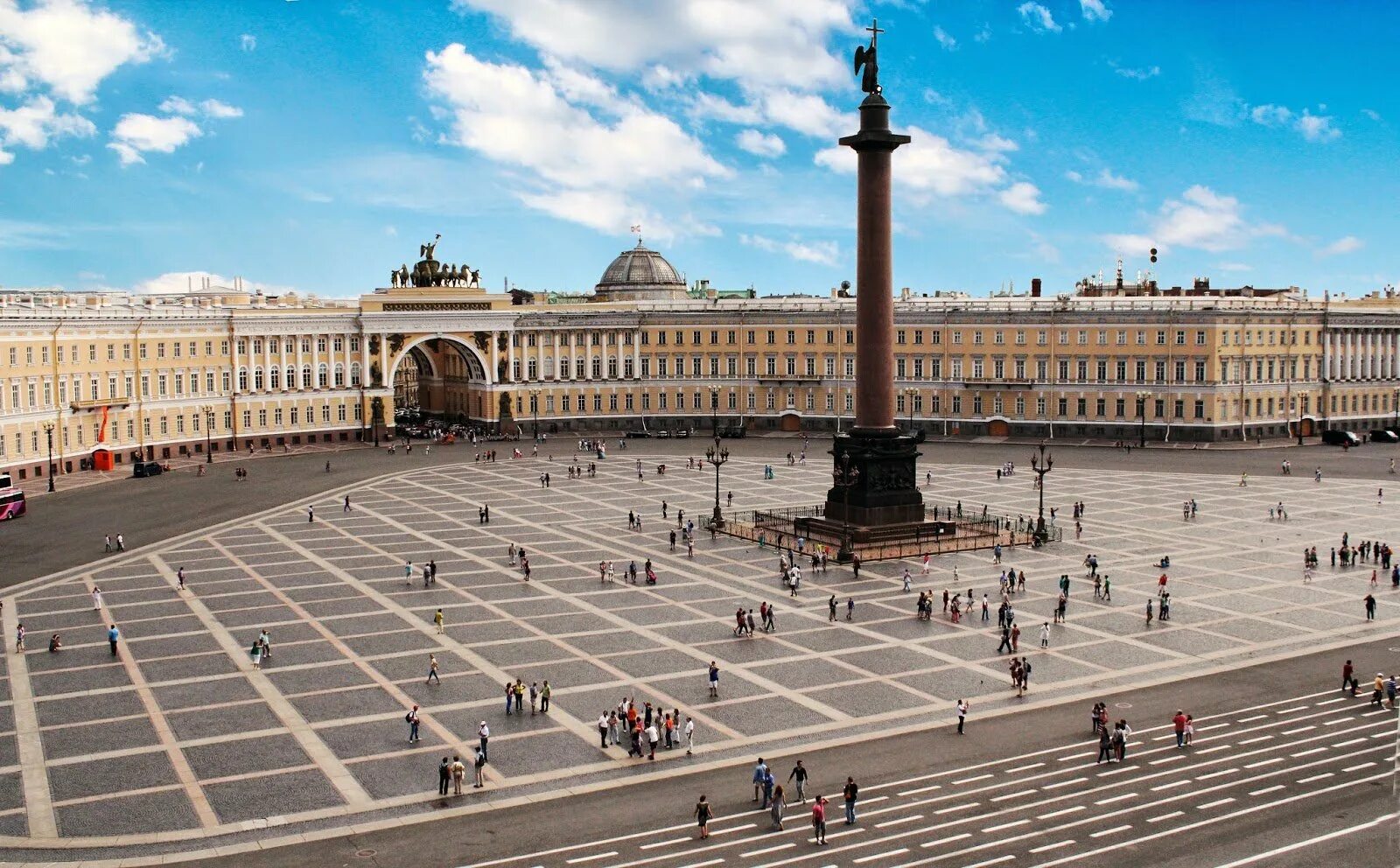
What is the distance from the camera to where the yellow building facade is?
98000mm

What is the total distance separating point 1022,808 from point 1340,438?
286 feet

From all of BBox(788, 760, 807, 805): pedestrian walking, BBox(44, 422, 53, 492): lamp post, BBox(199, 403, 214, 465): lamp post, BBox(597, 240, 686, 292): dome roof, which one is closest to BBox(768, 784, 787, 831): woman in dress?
BBox(788, 760, 807, 805): pedestrian walking

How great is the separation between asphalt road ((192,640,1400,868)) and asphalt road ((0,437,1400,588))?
33.1m

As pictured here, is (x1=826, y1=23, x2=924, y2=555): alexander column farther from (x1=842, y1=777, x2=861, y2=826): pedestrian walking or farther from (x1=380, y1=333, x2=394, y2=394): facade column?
(x1=380, y1=333, x2=394, y2=394): facade column

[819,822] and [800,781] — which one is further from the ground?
[800,781]

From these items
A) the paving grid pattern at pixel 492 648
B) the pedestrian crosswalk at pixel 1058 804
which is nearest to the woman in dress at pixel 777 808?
the pedestrian crosswalk at pixel 1058 804

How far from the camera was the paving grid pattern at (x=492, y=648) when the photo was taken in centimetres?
2989

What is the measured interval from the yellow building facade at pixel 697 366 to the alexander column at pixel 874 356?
5067 centimetres

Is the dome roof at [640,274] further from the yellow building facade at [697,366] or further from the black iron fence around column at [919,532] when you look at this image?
the black iron fence around column at [919,532]

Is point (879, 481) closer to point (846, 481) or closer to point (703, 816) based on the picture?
point (846, 481)

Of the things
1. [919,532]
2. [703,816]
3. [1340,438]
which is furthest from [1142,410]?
[703,816]

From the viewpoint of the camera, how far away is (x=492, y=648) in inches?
1602

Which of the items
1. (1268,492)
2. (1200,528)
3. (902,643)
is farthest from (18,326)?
(1268,492)

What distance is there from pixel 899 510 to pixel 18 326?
54774 mm
